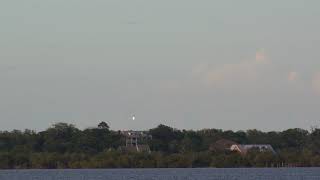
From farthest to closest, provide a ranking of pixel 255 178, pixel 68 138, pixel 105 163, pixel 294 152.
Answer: pixel 68 138 → pixel 294 152 → pixel 105 163 → pixel 255 178

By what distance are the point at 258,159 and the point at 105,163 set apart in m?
19.4

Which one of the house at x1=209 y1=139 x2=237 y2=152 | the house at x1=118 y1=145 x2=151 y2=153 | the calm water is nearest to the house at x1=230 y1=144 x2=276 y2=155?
the house at x1=209 y1=139 x2=237 y2=152

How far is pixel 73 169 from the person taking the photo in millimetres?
173500

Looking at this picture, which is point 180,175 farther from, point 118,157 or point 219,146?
point 219,146

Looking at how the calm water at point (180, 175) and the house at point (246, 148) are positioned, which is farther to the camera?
the house at point (246, 148)

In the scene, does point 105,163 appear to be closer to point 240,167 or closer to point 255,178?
point 240,167

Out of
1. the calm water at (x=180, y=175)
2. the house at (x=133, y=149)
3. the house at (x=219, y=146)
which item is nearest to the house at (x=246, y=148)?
the house at (x=219, y=146)

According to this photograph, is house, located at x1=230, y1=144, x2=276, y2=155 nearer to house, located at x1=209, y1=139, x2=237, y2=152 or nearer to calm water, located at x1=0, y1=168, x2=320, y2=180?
house, located at x1=209, y1=139, x2=237, y2=152

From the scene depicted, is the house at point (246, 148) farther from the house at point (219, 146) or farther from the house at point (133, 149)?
the house at point (133, 149)

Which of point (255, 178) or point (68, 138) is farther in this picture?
point (68, 138)

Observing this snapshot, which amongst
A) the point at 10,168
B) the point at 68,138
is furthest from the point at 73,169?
the point at 68,138

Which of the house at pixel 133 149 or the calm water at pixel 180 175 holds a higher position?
the house at pixel 133 149

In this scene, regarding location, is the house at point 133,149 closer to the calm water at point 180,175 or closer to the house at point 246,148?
the calm water at point 180,175

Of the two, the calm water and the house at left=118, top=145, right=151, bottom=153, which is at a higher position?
the house at left=118, top=145, right=151, bottom=153
